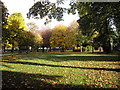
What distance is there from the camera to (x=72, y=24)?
130ft

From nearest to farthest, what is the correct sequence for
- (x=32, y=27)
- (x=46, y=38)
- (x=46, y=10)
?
(x=46, y=10)
(x=32, y=27)
(x=46, y=38)

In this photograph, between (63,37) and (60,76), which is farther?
(63,37)

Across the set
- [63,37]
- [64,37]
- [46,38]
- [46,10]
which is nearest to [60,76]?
[46,10]

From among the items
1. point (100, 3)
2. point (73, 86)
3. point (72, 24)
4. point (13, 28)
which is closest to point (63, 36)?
point (72, 24)

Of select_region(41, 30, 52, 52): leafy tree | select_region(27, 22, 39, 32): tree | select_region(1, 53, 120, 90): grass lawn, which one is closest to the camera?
select_region(1, 53, 120, 90): grass lawn

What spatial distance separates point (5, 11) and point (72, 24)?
2490cm

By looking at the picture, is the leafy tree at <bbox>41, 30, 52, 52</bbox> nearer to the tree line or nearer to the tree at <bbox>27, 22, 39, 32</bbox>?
the tree line

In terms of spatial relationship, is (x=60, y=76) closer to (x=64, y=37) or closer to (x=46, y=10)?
(x=46, y=10)

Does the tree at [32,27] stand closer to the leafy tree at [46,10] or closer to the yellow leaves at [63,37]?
the yellow leaves at [63,37]

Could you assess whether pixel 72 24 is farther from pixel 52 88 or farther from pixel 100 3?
pixel 52 88

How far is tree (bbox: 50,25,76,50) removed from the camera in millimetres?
37797

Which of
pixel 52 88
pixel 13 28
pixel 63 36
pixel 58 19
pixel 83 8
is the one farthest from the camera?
pixel 63 36

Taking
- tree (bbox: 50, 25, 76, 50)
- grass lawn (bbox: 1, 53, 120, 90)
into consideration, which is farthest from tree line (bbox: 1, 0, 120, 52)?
grass lawn (bbox: 1, 53, 120, 90)

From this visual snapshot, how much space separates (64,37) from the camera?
38469 millimetres
